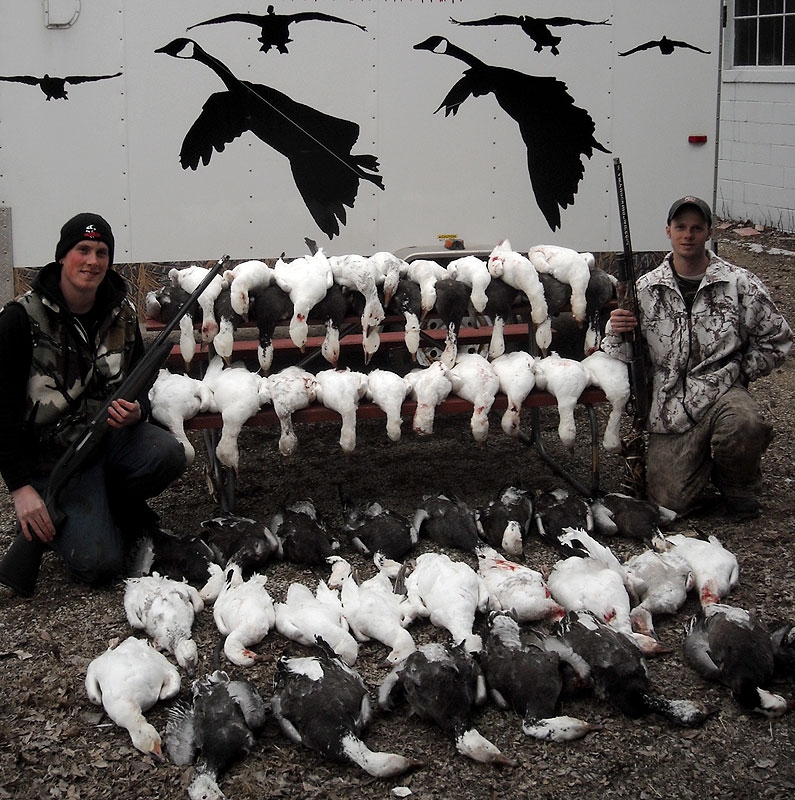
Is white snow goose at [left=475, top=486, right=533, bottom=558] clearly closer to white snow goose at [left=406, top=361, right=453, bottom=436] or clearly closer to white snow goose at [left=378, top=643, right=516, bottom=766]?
white snow goose at [left=406, top=361, right=453, bottom=436]

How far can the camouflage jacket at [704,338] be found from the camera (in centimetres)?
508

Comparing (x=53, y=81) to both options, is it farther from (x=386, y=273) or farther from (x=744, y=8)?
Result: (x=744, y=8)

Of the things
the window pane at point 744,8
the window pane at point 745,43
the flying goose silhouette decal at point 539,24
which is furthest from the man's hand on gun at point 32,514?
the window pane at point 744,8

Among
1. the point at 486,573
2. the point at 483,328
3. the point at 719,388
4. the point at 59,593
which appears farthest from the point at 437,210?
the point at 59,593

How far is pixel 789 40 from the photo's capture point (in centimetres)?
1208

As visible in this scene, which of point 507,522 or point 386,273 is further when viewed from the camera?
point 386,273

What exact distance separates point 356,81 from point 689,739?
4711 millimetres

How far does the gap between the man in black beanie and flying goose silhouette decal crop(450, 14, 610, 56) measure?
11.0 ft

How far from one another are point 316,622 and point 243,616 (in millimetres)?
324

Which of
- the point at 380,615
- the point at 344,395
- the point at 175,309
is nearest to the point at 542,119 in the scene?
the point at 344,395

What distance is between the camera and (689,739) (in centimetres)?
338

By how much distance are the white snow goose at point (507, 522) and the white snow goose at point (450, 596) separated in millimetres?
532

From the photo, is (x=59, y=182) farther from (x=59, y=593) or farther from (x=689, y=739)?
(x=689, y=739)

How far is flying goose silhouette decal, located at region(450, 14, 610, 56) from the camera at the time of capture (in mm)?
6449
